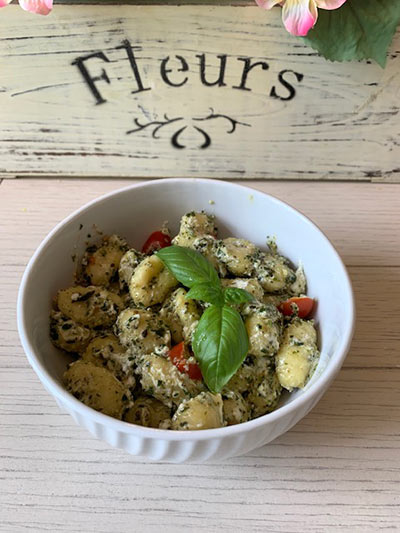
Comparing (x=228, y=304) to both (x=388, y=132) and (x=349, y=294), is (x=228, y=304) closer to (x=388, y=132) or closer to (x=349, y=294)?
(x=349, y=294)

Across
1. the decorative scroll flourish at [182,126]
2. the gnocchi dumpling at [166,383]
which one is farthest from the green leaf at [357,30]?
the gnocchi dumpling at [166,383]

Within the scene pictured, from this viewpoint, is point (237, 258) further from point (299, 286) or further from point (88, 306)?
point (88, 306)

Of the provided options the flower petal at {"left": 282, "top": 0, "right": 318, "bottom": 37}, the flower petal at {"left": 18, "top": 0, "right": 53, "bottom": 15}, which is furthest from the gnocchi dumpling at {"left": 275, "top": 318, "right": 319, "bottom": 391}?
the flower petal at {"left": 18, "top": 0, "right": 53, "bottom": 15}

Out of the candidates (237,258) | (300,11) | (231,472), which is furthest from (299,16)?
(231,472)

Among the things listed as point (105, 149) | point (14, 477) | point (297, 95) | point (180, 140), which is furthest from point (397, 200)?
point (14, 477)

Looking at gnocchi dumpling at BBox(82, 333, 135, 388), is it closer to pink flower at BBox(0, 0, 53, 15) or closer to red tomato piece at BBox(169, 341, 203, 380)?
red tomato piece at BBox(169, 341, 203, 380)
